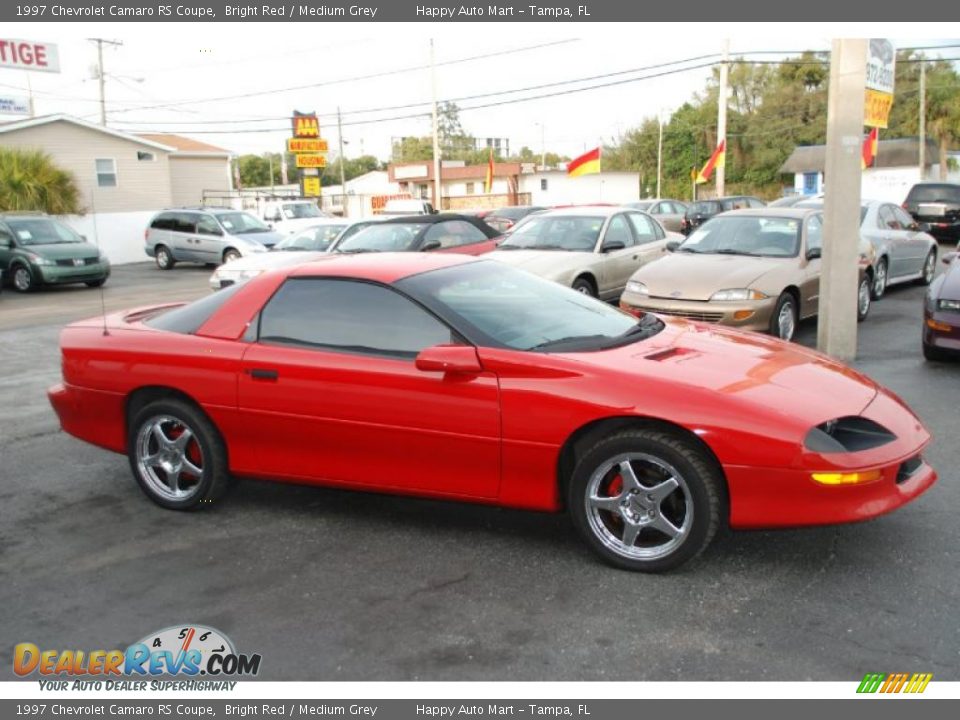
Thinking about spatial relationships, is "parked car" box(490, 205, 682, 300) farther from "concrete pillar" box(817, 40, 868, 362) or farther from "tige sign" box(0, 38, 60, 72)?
"tige sign" box(0, 38, 60, 72)

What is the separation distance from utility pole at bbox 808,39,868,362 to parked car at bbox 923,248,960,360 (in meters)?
0.71

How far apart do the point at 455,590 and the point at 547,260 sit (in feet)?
25.1

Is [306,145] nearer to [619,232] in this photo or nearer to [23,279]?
[23,279]

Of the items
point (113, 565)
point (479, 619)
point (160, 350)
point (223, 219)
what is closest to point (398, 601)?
point (479, 619)

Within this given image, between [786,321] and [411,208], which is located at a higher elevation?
[411,208]

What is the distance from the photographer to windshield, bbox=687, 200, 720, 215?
27.3 m

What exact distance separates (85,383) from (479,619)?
3.00 metres

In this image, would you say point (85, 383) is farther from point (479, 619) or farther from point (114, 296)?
point (114, 296)

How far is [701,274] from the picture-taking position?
956cm

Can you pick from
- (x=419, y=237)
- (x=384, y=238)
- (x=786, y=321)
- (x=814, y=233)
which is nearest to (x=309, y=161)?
(x=384, y=238)

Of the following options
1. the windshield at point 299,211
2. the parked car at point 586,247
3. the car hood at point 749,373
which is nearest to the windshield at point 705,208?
the windshield at point 299,211

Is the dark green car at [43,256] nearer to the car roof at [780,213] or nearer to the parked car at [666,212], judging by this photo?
the car roof at [780,213]

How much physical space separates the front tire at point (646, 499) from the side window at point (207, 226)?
20501 mm

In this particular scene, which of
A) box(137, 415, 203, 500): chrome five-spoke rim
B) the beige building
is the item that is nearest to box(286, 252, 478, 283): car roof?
box(137, 415, 203, 500): chrome five-spoke rim
